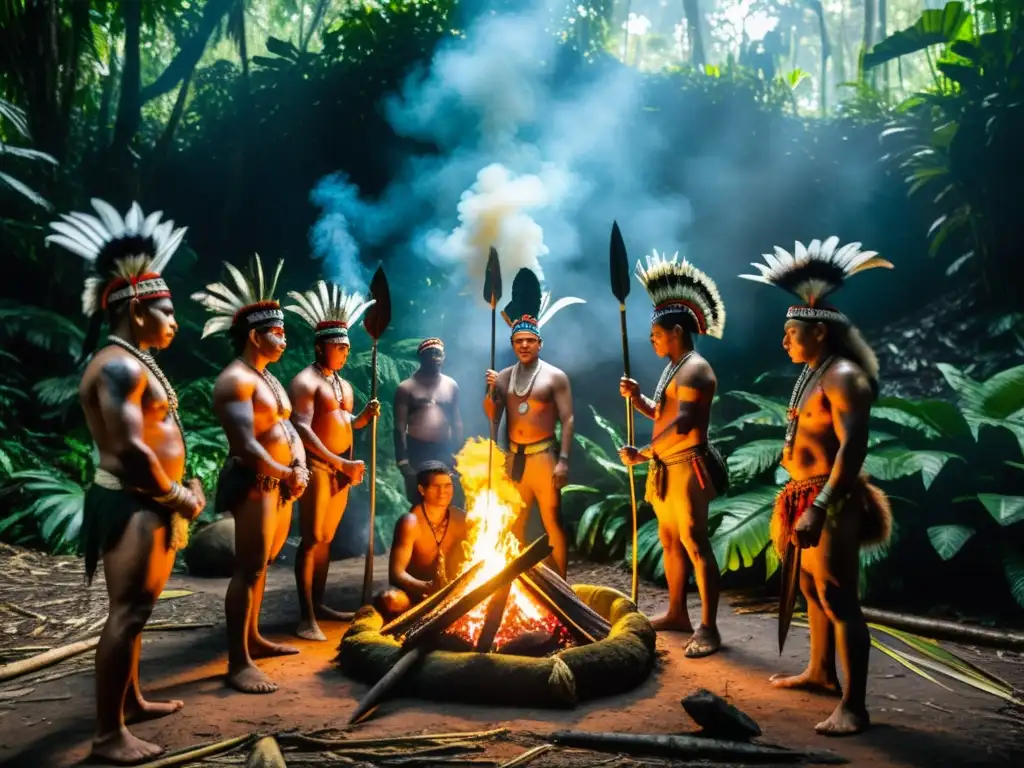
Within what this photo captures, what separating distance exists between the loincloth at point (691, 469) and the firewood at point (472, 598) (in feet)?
3.63

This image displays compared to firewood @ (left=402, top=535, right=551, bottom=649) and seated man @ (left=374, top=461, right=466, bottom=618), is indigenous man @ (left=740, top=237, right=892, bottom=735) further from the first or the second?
seated man @ (left=374, top=461, right=466, bottom=618)

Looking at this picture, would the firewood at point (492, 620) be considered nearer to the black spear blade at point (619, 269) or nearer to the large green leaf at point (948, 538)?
the black spear blade at point (619, 269)

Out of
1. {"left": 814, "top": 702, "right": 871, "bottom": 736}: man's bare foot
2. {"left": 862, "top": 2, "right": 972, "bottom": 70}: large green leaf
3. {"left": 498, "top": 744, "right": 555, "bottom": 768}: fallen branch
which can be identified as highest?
{"left": 862, "top": 2, "right": 972, "bottom": 70}: large green leaf

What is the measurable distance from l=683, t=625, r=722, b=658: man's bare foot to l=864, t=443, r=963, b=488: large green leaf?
2.00m

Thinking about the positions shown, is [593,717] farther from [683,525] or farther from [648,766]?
[683,525]

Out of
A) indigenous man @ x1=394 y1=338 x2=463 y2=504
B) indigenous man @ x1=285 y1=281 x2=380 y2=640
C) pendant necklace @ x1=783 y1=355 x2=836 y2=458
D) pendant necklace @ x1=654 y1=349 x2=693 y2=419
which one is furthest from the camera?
indigenous man @ x1=394 y1=338 x2=463 y2=504

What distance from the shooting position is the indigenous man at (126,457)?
123 inches

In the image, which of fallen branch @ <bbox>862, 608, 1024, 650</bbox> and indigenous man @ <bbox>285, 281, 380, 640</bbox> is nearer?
fallen branch @ <bbox>862, 608, 1024, 650</bbox>

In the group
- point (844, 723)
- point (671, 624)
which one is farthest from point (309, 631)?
point (844, 723)

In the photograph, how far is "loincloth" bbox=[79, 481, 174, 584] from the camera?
318cm

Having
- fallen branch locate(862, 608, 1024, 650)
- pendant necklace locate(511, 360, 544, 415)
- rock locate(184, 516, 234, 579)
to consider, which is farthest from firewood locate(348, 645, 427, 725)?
rock locate(184, 516, 234, 579)

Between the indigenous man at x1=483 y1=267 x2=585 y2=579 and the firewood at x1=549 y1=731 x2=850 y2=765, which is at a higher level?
the indigenous man at x1=483 y1=267 x2=585 y2=579

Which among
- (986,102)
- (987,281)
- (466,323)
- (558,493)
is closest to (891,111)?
(986,102)

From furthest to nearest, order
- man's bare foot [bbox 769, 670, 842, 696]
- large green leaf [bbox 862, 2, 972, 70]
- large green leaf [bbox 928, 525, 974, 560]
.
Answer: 1. large green leaf [bbox 862, 2, 972, 70]
2. large green leaf [bbox 928, 525, 974, 560]
3. man's bare foot [bbox 769, 670, 842, 696]
